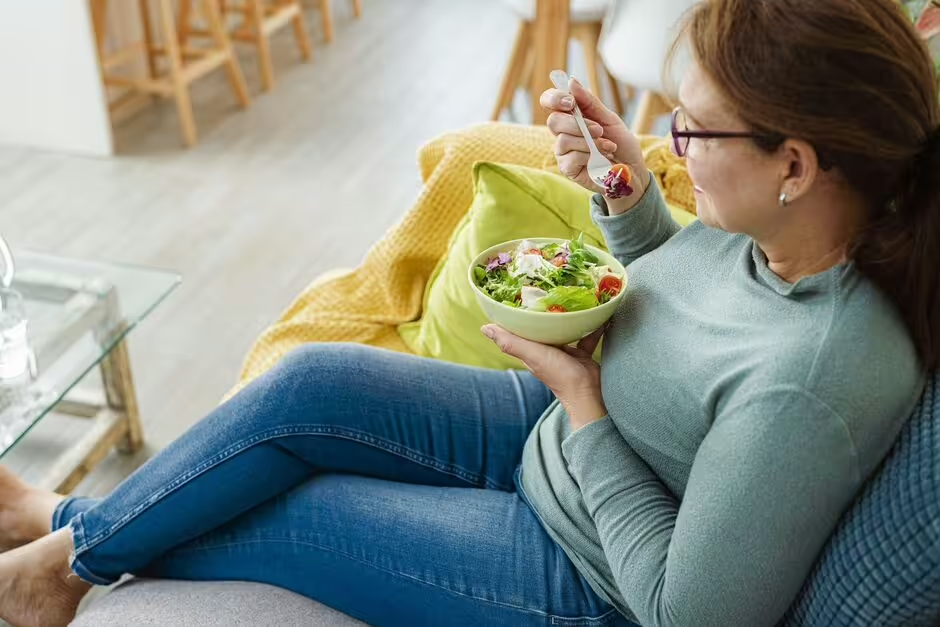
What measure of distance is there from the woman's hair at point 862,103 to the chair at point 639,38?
1.75 m

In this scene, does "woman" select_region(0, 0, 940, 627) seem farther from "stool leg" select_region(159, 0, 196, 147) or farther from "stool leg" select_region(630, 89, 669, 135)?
"stool leg" select_region(159, 0, 196, 147)

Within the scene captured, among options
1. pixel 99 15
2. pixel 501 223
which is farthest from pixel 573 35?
pixel 501 223

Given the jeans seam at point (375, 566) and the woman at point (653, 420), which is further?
the jeans seam at point (375, 566)

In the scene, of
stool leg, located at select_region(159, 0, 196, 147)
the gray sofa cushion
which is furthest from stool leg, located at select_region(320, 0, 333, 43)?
the gray sofa cushion

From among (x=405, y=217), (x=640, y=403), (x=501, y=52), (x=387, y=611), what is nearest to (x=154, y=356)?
(x=405, y=217)

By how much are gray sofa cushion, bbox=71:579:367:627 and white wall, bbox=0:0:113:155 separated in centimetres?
240

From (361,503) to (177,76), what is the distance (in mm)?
2591

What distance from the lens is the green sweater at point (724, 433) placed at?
86cm

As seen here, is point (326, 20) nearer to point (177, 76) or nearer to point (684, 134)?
point (177, 76)

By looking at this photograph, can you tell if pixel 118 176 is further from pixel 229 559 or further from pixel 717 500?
pixel 717 500

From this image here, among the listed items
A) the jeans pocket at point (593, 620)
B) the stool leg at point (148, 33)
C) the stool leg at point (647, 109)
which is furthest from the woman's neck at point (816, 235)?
the stool leg at point (148, 33)

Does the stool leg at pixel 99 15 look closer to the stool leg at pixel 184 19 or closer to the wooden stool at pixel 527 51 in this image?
the stool leg at pixel 184 19

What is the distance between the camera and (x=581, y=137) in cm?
123

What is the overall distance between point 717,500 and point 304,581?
0.56m
